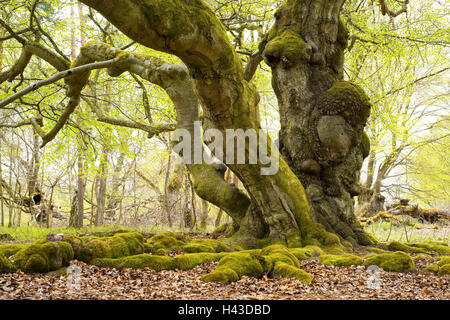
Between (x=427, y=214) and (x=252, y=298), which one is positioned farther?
(x=427, y=214)

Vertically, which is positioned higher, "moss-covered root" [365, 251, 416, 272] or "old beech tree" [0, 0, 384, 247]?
"old beech tree" [0, 0, 384, 247]

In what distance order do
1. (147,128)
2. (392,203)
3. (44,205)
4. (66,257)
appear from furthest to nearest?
(392,203), (44,205), (147,128), (66,257)

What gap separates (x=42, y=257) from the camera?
153 inches

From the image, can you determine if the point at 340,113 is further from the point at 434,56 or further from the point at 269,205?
the point at 434,56

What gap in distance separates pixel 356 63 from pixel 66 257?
42.3 feet

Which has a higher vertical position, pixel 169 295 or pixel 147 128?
pixel 147 128

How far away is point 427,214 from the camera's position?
1426 cm

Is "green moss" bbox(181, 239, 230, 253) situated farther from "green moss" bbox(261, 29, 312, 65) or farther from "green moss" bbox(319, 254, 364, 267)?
"green moss" bbox(261, 29, 312, 65)

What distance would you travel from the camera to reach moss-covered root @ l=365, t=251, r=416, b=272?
457cm

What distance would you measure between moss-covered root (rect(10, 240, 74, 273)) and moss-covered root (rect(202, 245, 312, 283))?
1798 mm

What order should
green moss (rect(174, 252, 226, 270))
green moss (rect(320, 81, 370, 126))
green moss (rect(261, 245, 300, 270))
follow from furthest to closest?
green moss (rect(320, 81, 370, 126)) → green moss (rect(174, 252, 226, 270)) → green moss (rect(261, 245, 300, 270))

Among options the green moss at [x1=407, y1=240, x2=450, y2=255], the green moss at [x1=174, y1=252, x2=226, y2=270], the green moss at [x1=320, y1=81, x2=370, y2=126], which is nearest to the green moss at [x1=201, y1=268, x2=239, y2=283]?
the green moss at [x1=174, y1=252, x2=226, y2=270]

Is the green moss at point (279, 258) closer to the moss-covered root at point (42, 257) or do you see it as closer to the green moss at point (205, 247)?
the green moss at point (205, 247)
